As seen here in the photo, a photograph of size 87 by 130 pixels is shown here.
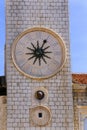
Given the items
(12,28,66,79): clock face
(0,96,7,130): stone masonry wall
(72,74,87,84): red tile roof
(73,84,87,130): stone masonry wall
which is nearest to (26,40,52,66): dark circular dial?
(12,28,66,79): clock face

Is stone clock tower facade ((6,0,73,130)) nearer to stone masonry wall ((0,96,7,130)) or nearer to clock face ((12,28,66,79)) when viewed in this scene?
clock face ((12,28,66,79))

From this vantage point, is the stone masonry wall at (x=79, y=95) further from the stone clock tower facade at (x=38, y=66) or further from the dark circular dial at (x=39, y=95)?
the dark circular dial at (x=39, y=95)

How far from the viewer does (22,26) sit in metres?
23.6

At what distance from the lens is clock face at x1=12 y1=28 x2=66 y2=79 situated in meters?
23.3

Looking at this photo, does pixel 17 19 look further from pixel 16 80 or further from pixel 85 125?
pixel 85 125

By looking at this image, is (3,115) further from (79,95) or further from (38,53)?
(79,95)

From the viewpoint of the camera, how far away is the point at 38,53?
23.4 m

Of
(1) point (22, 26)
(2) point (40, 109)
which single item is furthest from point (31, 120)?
(1) point (22, 26)

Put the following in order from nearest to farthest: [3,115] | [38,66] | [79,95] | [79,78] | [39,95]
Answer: [3,115] < [39,95] < [38,66] < [79,95] < [79,78]

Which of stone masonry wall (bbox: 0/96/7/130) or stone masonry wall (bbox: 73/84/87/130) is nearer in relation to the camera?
stone masonry wall (bbox: 0/96/7/130)

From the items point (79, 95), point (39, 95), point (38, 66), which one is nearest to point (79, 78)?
point (79, 95)

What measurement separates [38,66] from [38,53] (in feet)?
1.56

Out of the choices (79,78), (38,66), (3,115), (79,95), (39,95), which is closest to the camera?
(3,115)

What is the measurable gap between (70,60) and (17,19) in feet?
7.98
